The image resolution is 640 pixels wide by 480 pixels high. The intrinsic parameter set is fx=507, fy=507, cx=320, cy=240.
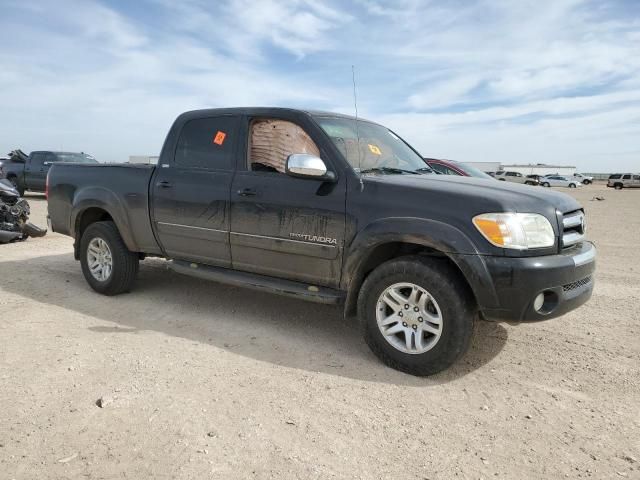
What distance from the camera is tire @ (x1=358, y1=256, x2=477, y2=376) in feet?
11.1

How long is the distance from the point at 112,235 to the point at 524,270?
4.13 metres

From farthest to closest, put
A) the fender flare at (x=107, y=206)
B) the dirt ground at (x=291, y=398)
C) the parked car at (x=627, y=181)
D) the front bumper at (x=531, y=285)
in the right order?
1. the parked car at (x=627, y=181)
2. the fender flare at (x=107, y=206)
3. the front bumper at (x=531, y=285)
4. the dirt ground at (x=291, y=398)

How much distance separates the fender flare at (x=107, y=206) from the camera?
5250mm

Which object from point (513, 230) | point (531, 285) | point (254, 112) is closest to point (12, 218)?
point (254, 112)

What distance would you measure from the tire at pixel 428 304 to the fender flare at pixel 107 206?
280cm

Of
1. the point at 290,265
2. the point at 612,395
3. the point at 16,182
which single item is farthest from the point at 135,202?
the point at 16,182

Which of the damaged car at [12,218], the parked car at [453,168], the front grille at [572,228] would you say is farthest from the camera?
the parked car at [453,168]

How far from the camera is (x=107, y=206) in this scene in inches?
211

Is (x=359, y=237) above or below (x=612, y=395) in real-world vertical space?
above

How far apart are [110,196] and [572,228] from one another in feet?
14.4

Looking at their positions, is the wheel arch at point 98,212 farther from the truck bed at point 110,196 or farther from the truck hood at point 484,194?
the truck hood at point 484,194

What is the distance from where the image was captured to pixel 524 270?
3197mm

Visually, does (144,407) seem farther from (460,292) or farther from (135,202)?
(135,202)

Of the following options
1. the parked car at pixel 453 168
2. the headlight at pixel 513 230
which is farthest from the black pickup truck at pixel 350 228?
the parked car at pixel 453 168
